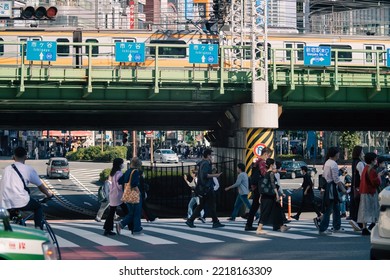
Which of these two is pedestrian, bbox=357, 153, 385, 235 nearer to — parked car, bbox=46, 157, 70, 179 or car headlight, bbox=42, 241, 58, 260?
car headlight, bbox=42, 241, 58, 260

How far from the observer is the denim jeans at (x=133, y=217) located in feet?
54.9

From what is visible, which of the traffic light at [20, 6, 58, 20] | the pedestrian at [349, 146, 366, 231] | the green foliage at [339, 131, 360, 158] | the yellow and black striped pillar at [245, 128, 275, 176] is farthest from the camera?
the green foliage at [339, 131, 360, 158]

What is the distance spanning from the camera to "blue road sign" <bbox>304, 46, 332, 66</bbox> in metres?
35.7

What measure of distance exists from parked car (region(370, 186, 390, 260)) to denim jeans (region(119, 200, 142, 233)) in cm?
750

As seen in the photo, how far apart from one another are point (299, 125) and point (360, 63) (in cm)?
681

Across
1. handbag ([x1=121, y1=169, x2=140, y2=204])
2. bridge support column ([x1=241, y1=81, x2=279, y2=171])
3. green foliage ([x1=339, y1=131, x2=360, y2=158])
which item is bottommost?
green foliage ([x1=339, y1=131, x2=360, y2=158])

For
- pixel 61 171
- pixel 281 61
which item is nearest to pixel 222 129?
pixel 281 61

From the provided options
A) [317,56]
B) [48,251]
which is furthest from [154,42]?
[48,251]

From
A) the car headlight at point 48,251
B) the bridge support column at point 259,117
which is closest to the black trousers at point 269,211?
the car headlight at point 48,251

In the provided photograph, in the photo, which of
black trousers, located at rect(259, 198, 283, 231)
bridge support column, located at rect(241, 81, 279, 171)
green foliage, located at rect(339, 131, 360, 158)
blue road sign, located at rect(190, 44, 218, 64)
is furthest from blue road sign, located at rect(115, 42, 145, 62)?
green foliage, located at rect(339, 131, 360, 158)

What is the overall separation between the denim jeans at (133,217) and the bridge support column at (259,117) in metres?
16.5

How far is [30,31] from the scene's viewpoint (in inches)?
1533

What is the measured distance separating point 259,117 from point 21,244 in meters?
26.7
